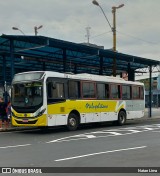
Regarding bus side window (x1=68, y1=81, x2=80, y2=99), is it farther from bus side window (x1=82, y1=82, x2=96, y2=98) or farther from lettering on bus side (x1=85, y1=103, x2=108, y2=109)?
lettering on bus side (x1=85, y1=103, x2=108, y2=109)

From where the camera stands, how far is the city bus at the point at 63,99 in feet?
63.7

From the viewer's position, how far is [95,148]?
1345 cm

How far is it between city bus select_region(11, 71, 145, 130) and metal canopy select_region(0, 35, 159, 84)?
3790mm

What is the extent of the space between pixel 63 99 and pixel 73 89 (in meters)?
1.22

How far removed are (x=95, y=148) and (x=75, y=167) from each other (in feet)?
12.6

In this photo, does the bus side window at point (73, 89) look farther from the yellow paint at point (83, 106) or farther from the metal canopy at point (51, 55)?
the metal canopy at point (51, 55)

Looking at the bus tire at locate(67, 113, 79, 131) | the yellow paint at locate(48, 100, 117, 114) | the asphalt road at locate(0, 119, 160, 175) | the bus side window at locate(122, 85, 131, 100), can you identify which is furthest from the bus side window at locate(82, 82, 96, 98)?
the asphalt road at locate(0, 119, 160, 175)

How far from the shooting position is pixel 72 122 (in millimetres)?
21344

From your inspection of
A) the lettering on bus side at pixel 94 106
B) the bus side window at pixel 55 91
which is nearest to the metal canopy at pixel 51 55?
the bus side window at pixel 55 91

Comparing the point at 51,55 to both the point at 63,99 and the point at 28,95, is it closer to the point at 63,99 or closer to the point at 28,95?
the point at 63,99

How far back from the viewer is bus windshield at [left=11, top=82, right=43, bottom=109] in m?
19.4

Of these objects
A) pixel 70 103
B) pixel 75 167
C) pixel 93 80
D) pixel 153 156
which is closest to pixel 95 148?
pixel 153 156

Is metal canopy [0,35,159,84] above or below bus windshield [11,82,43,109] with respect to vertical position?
above

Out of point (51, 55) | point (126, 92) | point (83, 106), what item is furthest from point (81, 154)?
point (51, 55)
